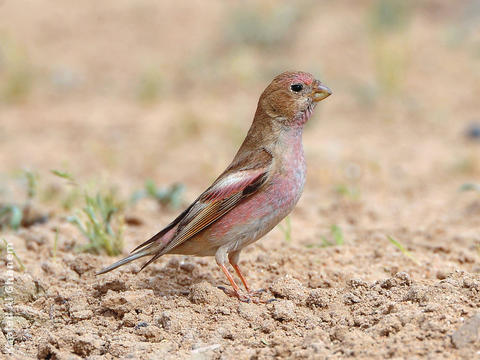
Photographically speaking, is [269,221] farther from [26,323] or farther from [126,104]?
A: [126,104]

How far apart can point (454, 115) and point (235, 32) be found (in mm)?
4469

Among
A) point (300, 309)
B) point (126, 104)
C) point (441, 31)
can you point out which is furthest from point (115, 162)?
point (441, 31)

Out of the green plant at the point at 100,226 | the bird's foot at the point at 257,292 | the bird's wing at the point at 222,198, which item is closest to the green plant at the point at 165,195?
the green plant at the point at 100,226

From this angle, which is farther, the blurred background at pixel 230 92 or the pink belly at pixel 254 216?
the blurred background at pixel 230 92

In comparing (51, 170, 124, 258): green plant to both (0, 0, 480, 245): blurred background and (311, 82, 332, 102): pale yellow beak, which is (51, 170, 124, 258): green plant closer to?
(0, 0, 480, 245): blurred background

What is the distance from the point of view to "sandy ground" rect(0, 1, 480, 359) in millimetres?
3730

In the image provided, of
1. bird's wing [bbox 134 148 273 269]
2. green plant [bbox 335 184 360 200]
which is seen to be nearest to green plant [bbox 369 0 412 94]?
green plant [bbox 335 184 360 200]

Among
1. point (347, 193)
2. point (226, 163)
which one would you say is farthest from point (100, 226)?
point (226, 163)

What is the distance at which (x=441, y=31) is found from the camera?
1264 centimetres

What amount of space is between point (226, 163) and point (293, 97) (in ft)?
10.9

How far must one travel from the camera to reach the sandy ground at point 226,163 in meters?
3.73

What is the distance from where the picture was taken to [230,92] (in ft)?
35.9

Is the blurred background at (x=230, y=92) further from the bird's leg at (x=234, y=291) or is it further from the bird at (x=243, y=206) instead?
the bird's leg at (x=234, y=291)

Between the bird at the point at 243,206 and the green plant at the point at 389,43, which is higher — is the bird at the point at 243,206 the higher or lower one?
the lower one
